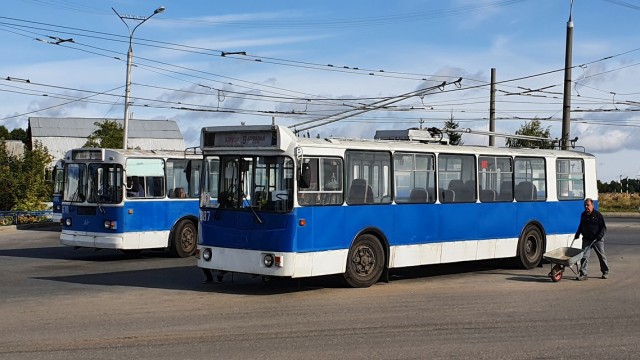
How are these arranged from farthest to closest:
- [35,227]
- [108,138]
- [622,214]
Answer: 1. [108,138]
2. [622,214]
3. [35,227]

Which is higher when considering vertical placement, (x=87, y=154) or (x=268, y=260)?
(x=87, y=154)

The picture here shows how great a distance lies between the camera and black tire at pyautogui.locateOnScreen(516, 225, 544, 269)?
1827cm

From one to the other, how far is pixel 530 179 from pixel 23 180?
2735cm

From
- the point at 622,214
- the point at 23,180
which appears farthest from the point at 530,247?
the point at 622,214

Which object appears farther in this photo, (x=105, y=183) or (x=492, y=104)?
(x=492, y=104)

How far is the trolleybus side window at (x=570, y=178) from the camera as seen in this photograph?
1945cm

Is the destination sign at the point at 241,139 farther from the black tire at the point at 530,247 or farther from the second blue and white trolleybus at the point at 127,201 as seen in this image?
the black tire at the point at 530,247

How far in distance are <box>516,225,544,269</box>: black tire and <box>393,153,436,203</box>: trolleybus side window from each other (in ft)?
10.6

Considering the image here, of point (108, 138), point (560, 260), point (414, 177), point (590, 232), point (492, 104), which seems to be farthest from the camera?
point (108, 138)

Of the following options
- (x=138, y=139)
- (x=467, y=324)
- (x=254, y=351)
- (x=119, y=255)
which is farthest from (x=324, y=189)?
(x=138, y=139)

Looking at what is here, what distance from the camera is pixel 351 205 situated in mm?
14352

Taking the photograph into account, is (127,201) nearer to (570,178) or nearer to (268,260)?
(268,260)

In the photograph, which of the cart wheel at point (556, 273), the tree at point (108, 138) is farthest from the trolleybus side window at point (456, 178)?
the tree at point (108, 138)

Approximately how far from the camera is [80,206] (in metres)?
20.1
